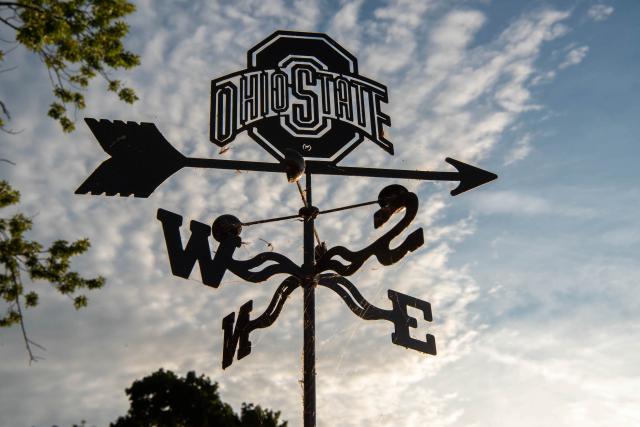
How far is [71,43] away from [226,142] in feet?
7.55

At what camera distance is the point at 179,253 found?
3.07 meters

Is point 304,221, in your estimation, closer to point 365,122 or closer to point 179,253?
point 179,253

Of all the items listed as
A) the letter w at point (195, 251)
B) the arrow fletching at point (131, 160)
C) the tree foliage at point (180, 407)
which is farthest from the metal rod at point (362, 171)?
the tree foliage at point (180, 407)

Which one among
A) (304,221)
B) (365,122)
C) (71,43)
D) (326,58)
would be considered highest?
(71,43)

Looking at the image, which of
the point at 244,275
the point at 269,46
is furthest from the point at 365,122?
the point at 244,275

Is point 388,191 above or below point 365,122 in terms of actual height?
below

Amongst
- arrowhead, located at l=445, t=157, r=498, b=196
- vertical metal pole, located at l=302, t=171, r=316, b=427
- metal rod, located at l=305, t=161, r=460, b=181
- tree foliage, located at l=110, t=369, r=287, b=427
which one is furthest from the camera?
tree foliage, located at l=110, t=369, r=287, b=427

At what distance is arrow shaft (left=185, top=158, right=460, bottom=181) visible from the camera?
3.29 metres

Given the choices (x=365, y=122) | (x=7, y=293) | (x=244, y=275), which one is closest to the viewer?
(x=244, y=275)

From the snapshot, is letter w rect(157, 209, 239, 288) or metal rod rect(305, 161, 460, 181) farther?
metal rod rect(305, 161, 460, 181)

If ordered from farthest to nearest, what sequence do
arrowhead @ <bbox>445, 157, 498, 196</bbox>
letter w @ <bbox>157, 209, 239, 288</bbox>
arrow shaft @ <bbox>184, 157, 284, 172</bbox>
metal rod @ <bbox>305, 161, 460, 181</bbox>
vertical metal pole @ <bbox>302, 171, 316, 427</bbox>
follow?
arrowhead @ <bbox>445, 157, 498, 196</bbox>, metal rod @ <bbox>305, 161, 460, 181</bbox>, arrow shaft @ <bbox>184, 157, 284, 172</bbox>, letter w @ <bbox>157, 209, 239, 288</bbox>, vertical metal pole @ <bbox>302, 171, 316, 427</bbox>

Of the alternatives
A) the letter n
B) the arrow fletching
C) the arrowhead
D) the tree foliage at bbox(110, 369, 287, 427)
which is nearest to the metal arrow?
the arrow fletching

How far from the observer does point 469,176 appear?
3.76 meters

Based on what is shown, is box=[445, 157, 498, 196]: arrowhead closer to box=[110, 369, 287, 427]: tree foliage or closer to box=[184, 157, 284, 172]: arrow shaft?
box=[184, 157, 284, 172]: arrow shaft
